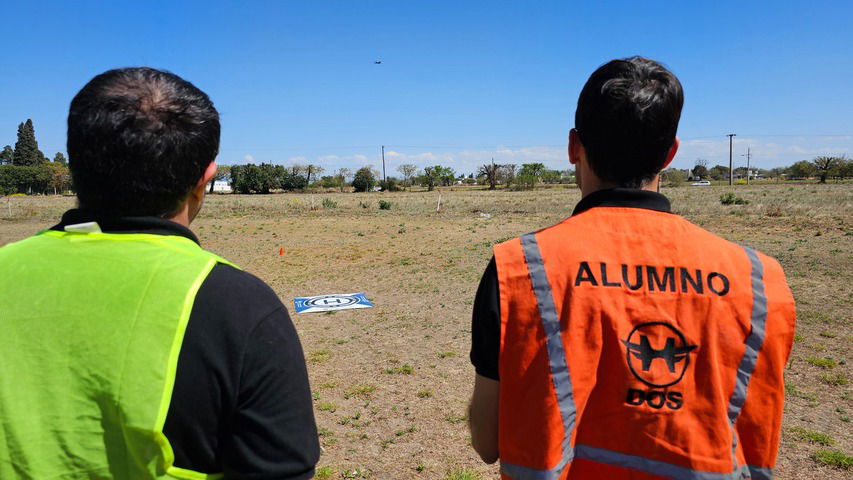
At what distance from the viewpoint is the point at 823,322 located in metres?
6.68

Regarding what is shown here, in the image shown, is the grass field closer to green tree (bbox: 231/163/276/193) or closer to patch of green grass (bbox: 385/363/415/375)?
patch of green grass (bbox: 385/363/415/375)

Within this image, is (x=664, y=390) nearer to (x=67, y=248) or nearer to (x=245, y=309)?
(x=245, y=309)

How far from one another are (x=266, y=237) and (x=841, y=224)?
19075mm

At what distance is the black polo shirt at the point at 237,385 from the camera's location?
1027 millimetres

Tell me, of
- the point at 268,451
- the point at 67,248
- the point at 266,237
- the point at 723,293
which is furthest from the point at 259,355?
the point at 266,237

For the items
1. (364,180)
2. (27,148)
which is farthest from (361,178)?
(27,148)

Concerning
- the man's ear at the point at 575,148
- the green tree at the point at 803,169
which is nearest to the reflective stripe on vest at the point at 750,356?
the man's ear at the point at 575,148

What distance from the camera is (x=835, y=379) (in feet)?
16.1

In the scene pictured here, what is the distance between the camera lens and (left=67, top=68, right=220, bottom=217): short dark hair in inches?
43.2

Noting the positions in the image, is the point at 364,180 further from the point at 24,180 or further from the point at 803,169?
the point at 803,169

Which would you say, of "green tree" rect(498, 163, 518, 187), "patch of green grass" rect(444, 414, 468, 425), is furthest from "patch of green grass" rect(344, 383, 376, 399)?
"green tree" rect(498, 163, 518, 187)

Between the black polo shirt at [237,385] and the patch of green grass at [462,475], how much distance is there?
2.63 metres

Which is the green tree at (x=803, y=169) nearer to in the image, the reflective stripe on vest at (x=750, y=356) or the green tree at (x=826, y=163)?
the green tree at (x=826, y=163)

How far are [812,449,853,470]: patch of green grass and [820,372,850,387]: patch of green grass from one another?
4.84ft
